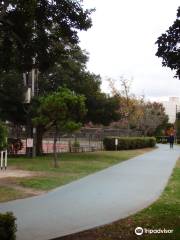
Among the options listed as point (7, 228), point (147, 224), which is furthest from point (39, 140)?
point (7, 228)

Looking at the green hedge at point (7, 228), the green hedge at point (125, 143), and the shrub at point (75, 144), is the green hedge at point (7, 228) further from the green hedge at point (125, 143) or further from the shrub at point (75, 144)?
the green hedge at point (125, 143)

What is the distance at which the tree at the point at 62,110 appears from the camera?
22.8 metres

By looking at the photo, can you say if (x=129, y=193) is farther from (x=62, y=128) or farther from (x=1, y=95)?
(x=1, y=95)

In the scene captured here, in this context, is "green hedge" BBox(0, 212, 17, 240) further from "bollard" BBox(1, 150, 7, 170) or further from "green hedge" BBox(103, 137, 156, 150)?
"green hedge" BBox(103, 137, 156, 150)

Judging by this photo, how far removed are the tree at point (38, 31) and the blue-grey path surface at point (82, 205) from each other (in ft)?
10.1

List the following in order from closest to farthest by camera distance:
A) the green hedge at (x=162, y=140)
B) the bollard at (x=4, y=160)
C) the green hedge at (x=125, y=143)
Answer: the bollard at (x=4, y=160), the green hedge at (x=125, y=143), the green hedge at (x=162, y=140)

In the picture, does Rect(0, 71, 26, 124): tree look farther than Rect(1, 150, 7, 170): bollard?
Yes

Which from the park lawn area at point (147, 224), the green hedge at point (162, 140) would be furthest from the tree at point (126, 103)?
the park lawn area at point (147, 224)

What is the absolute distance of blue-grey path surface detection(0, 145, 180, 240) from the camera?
30.5 feet

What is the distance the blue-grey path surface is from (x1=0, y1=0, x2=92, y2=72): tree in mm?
3065

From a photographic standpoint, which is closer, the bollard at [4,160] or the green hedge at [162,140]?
the bollard at [4,160]

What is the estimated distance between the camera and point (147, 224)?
951 centimetres

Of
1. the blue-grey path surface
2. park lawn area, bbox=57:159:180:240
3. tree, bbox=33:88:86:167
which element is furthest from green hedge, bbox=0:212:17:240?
tree, bbox=33:88:86:167

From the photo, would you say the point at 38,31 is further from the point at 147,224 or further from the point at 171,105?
the point at 171,105
